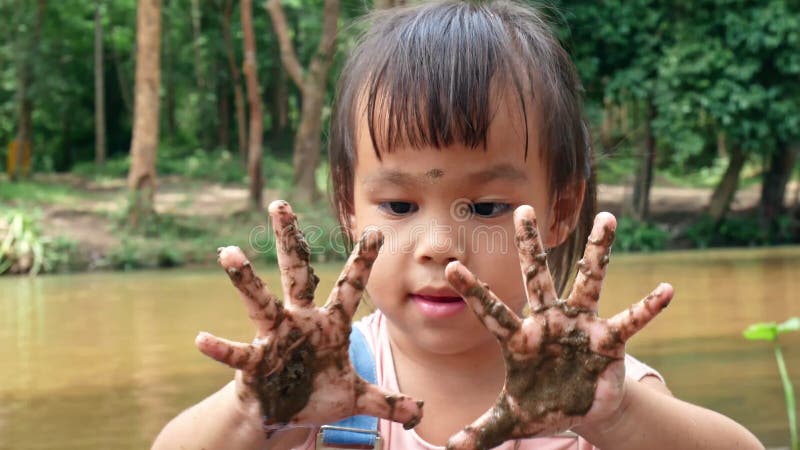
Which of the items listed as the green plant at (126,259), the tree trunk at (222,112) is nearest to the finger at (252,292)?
the green plant at (126,259)

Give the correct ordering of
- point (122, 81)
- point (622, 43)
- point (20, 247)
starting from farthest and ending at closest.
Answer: point (122, 81) → point (622, 43) → point (20, 247)

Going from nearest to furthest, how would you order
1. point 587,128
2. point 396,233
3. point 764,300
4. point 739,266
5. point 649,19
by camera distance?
point 396,233 < point 587,128 < point 764,300 < point 739,266 < point 649,19

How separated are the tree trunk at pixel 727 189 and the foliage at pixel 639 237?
1.11 metres

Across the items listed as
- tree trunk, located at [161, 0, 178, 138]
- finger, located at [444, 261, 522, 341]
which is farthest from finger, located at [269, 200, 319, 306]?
tree trunk, located at [161, 0, 178, 138]

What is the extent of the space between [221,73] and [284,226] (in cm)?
2519

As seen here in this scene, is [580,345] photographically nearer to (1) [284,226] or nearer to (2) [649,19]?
(1) [284,226]

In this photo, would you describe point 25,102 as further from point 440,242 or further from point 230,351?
point 230,351

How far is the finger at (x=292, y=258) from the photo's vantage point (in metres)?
1.53

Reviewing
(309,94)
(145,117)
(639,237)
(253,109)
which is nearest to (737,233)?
(639,237)

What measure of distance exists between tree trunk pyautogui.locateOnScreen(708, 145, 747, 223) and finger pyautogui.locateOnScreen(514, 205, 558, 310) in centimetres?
1450

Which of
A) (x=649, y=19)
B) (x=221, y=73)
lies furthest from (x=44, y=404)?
(x=221, y=73)

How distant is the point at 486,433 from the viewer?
1.47 metres

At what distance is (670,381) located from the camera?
4199 millimetres

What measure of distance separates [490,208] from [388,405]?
0.45 meters
